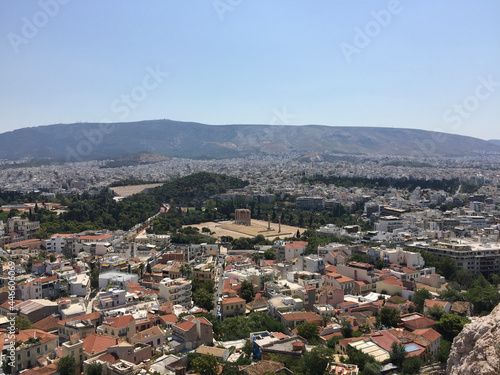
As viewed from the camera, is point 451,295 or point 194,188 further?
point 194,188

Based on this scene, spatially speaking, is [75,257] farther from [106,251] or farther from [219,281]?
[219,281]

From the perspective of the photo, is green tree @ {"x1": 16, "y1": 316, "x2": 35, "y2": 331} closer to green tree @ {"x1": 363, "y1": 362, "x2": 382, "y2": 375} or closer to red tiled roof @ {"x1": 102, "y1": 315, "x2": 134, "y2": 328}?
red tiled roof @ {"x1": 102, "y1": 315, "x2": 134, "y2": 328}

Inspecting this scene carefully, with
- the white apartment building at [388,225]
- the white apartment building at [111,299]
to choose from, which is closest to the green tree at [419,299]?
the white apartment building at [111,299]

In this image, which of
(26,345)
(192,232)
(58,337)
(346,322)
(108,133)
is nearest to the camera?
(26,345)

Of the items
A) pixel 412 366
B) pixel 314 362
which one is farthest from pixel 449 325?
pixel 314 362

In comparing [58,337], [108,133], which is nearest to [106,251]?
[58,337]

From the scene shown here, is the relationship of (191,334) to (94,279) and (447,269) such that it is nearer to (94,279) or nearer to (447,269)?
(94,279)
